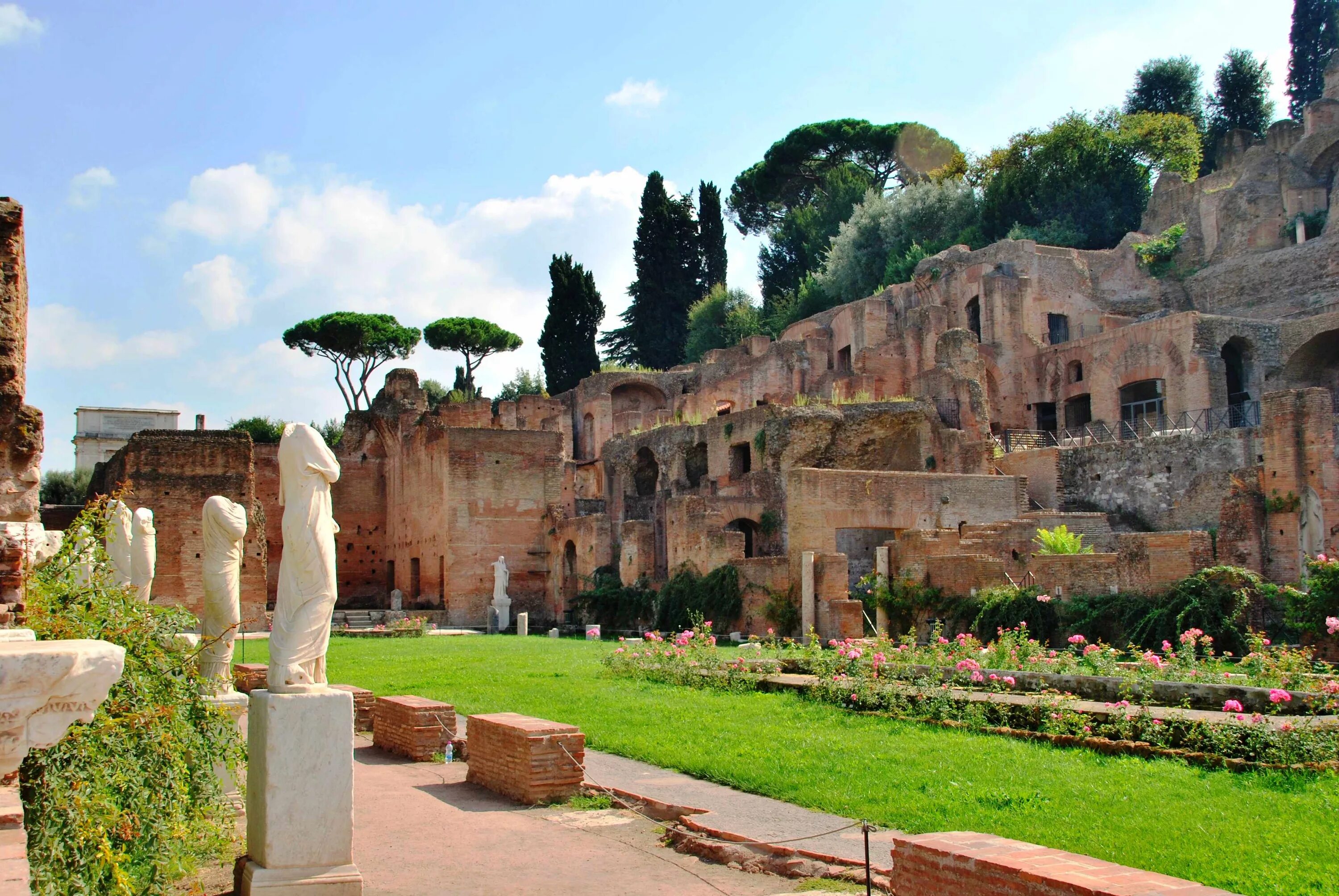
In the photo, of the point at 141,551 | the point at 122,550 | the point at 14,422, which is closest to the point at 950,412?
the point at 141,551

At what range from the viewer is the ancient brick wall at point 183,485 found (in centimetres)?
2477

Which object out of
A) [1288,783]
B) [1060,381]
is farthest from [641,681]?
[1060,381]

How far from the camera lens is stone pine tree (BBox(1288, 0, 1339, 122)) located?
196ft

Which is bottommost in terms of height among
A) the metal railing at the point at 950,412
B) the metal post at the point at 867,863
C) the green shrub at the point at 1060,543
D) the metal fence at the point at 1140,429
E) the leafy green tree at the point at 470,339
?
the metal post at the point at 867,863

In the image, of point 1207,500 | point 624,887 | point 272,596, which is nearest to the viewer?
point 624,887

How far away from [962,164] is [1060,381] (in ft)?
69.8

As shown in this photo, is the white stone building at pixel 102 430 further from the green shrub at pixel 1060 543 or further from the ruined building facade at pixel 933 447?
the green shrub at pixel 1060 543

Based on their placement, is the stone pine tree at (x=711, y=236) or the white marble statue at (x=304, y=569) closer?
the white marble statue at (x=304, y=569)

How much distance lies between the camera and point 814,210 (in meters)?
59.7

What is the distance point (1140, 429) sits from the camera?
116 feet

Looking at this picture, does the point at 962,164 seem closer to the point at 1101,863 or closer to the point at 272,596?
the point at 272,596

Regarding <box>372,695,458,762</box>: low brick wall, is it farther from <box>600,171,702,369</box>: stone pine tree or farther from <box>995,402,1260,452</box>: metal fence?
<box>600,171,702,369</box>: stone pine tree

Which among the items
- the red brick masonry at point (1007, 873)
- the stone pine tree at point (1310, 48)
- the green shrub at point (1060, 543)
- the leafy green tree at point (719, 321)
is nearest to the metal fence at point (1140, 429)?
the green shrub at point (1060, 543)

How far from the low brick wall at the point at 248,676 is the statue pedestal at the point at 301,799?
625cm
